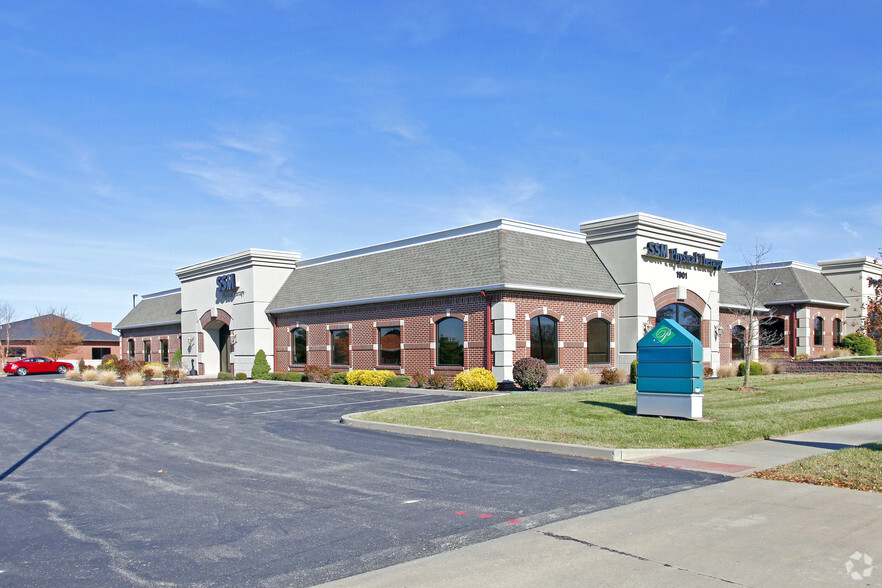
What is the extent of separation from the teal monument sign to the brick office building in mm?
9151

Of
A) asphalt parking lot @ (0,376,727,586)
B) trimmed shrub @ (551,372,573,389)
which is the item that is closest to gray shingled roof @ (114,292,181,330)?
trimmed shrub @ (551,372,573,389)

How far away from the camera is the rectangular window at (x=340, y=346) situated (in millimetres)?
31953

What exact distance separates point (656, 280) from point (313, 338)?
53.5 feet

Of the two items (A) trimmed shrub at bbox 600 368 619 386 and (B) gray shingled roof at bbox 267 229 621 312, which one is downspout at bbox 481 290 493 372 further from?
(A) trimmed shrub at bbox 600 368 619 386

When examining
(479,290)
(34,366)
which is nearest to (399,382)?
(479,290)

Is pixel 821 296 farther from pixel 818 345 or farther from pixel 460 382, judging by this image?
pixel 460 382

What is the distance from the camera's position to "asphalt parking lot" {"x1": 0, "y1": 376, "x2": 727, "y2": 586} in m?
6.27

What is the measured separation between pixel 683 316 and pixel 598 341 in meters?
5.29

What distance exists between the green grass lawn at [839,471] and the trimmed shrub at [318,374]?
940 inches

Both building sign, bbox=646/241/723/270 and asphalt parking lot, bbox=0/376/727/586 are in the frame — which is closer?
asphalt parking lot, bbox=0/376/727/586

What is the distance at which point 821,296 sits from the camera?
1673 inches

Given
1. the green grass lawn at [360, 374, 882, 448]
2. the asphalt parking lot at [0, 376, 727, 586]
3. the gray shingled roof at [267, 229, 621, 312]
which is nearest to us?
the asphalt parking lot at [0, 376, 727, 586]

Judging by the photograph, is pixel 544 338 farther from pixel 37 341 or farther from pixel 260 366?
pixel 37 341

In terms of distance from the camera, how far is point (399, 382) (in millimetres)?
27109
